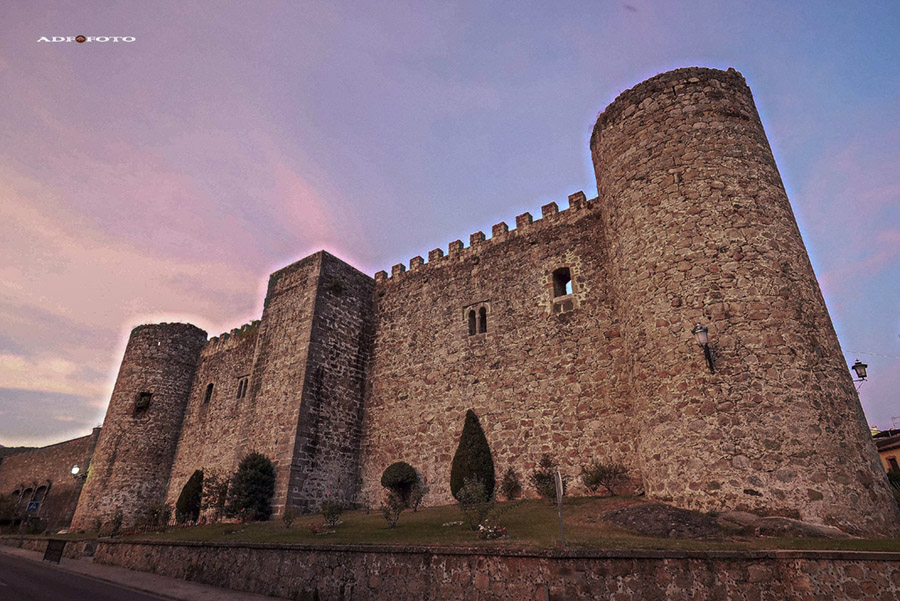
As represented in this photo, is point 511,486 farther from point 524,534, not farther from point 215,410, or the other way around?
point 215,410

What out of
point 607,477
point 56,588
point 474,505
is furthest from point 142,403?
point 607,477

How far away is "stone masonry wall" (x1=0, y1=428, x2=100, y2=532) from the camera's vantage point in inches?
1298

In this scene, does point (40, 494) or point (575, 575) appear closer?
point (575, 575)

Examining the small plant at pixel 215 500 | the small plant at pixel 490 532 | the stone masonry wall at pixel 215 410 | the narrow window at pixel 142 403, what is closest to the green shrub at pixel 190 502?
the stone masonry wall at pixel 215 410

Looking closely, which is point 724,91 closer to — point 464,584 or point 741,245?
point 741,245

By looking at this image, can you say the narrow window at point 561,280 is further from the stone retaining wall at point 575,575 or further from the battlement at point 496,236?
the stone retaining wall at point 575,575

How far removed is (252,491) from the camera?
15586 mm

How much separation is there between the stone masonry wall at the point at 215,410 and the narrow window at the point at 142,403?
82.7 inches

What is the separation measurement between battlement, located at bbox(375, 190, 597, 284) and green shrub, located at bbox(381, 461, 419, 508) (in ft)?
26.2

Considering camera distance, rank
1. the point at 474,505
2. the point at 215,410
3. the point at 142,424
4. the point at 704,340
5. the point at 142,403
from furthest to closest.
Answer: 1. the point at 142,403
2. the point at 142,424
3. the point at 215,410
4. the point at 474,505
5. the point at 704,340

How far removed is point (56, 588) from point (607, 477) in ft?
42.3

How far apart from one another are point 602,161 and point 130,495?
28.4 meters

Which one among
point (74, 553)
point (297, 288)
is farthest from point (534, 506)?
point (74, 553)

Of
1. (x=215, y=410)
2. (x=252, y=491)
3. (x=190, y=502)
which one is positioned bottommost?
(x=190, y=502)
